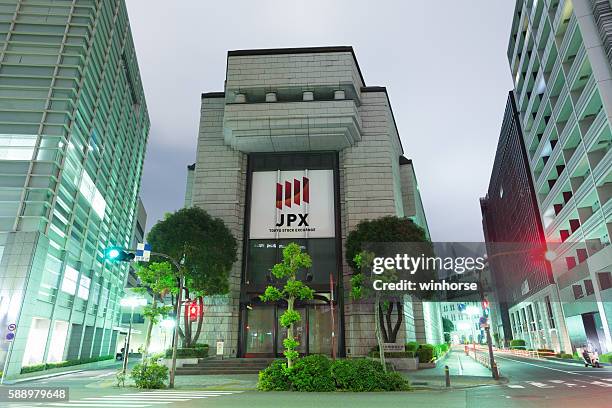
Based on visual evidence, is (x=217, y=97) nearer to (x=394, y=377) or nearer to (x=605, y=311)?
(x=394, y=377)

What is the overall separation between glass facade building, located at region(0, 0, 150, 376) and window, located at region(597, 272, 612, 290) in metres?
47.8

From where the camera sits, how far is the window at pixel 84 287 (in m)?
41.0

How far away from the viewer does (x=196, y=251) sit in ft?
100

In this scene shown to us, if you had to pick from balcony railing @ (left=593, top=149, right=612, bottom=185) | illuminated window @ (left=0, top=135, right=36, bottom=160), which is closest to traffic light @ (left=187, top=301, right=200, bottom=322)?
illuminated window @ (left=0, top=135, right=36, bottom=160)

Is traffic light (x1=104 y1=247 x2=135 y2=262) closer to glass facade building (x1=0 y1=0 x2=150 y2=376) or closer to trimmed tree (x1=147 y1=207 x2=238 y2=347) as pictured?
trimmed tree (x1=147 y1=207 x2=238 y2=347)

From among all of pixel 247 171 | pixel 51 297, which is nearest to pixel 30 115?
pixel 51 297

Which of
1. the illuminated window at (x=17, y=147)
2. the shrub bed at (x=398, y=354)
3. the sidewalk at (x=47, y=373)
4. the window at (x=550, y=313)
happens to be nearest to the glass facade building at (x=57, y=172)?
the illuminated window at (x=17, y=147)

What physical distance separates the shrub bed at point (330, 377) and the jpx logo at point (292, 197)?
18660mm

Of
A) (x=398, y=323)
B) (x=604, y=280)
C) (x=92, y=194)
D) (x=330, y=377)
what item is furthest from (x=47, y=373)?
(x=604, y=280)

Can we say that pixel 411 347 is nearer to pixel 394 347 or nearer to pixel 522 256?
pixel 394 347

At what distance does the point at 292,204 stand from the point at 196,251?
10.1 m

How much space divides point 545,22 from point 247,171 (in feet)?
115

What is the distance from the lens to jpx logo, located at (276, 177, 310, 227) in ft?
119

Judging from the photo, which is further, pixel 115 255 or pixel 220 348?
pixel 220 348
